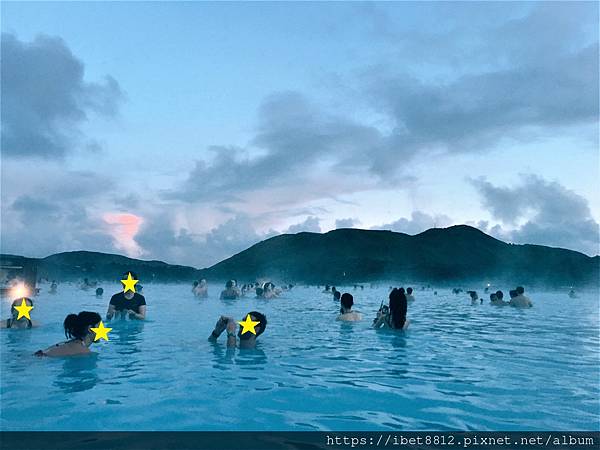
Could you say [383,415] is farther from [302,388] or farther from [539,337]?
[539,337]

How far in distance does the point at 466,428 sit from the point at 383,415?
3.66 feet

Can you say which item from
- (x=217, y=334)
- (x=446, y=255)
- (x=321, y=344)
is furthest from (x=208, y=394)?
(x=446, y=255)

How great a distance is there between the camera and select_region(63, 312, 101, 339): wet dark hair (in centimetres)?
985

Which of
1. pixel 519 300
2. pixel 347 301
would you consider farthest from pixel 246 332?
pixel 519 300

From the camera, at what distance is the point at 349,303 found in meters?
18.5

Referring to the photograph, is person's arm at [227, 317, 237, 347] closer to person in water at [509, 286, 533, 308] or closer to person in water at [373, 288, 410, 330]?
person in water at [373, 288, 410, 330]

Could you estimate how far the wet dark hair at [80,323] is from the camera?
9.85 meters

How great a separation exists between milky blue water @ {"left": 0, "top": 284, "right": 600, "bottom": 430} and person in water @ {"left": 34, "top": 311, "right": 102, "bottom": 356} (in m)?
0.20

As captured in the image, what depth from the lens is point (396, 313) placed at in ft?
52.6

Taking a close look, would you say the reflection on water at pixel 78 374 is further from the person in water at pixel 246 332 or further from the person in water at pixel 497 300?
the person in water at pixel 497 300

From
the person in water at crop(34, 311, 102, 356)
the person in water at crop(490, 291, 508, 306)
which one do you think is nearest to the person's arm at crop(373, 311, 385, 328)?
the person in water at crop(34, 311, 102, 356)

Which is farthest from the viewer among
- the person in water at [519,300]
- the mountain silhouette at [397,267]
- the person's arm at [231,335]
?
the mountain silhouette at [397,267]

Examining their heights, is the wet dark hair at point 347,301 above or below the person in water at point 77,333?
above

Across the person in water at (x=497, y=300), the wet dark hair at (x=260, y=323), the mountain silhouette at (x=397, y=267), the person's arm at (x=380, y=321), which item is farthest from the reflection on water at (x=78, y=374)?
the mountain silhouette at (x=397, y=267)
